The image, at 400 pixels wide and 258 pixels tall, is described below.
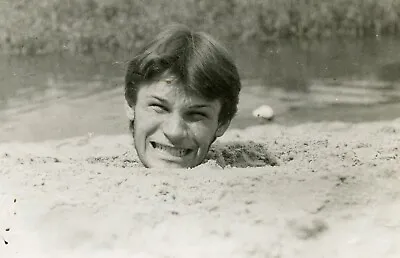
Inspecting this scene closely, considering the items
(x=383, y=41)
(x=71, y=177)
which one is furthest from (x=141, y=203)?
(x=383, y=41)

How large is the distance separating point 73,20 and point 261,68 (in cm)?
47

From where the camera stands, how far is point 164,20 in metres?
1.23

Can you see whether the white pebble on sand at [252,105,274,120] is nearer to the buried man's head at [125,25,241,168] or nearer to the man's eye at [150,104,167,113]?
the buried man's head at [125,25,241,168]

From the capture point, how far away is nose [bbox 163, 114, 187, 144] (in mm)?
1114

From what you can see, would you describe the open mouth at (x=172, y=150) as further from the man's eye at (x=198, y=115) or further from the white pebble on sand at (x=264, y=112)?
the white pebble on sand at (x=264, y=112)

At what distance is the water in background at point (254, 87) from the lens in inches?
50.3

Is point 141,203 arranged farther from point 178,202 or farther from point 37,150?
point 37,150

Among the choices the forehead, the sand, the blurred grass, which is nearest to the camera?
the sand

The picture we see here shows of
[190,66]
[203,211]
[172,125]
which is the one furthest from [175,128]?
[203,211]

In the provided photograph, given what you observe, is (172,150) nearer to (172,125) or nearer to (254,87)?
(172,125)

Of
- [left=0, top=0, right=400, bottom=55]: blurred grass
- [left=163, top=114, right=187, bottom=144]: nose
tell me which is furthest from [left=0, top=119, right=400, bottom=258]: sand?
[left=0, top=0, right=400, bottom=55]: blurred grass

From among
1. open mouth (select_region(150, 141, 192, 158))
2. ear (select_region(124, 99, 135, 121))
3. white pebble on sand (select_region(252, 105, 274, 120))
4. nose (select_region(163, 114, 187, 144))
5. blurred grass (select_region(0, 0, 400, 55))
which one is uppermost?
blurred grass (select_region(0, 0, 400, 55))

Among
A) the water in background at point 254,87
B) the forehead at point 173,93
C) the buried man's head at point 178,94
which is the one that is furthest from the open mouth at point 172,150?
the water in background at point 254,87

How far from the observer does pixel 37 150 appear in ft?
4.15
